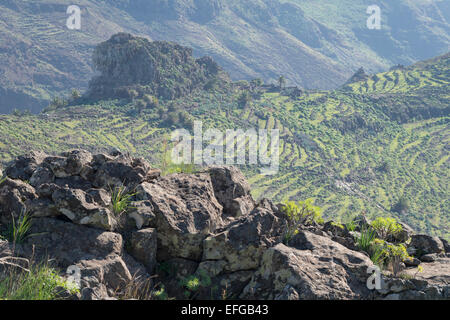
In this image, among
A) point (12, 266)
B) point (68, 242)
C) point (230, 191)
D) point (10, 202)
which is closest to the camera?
Result: point (12, 266)

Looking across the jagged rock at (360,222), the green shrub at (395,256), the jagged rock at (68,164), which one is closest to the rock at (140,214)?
the jagged rock at (68,164)

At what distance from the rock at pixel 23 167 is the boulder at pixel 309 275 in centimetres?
565

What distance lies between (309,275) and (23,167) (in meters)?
6.90

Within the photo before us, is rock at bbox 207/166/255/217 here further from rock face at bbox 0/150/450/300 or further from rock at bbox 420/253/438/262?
rock at bbox 420/253/438/262

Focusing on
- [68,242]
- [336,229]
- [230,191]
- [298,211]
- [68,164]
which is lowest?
[68,242]

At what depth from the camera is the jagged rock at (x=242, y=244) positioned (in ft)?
31.2

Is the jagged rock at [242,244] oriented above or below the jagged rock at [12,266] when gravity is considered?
above

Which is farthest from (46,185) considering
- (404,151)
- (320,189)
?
(404,151)

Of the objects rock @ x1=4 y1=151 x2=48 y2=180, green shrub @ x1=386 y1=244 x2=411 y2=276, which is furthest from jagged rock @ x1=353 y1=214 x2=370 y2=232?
rock @ x1=4 y1=151 x2=48 y2=180

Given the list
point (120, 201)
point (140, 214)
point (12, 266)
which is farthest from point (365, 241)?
point (12, 266)

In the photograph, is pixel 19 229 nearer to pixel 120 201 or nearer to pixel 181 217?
pixel 120 201

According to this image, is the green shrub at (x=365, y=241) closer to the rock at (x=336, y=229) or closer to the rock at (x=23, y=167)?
the rock at (x=336, y=229)

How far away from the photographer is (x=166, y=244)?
980 centimetres
